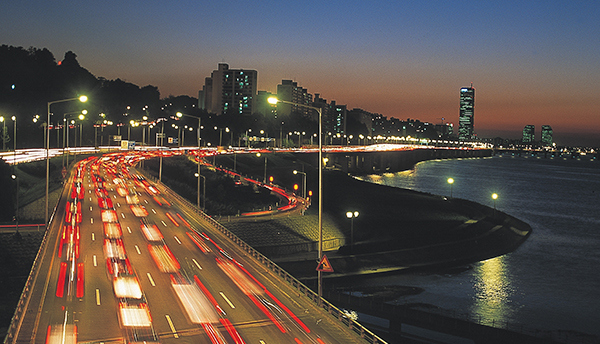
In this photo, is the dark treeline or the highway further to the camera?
the dark treeline

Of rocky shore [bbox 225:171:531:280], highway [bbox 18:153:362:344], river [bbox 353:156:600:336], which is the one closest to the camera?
highway [bbox 18:153:362:344]

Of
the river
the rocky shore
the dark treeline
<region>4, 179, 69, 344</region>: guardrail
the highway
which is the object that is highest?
the dark treeline

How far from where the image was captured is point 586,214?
100688 millimetres

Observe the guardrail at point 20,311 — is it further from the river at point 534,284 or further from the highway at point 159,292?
the river at point 534,284

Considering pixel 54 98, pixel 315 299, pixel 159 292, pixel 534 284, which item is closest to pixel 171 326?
pixel 159 292

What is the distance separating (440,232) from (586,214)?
59.2m

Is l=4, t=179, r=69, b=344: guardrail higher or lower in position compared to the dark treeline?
lower

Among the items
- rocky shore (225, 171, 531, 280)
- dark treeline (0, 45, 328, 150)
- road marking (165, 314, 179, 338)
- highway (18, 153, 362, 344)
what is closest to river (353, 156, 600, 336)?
rocky shore (225, 171, 531, 280)

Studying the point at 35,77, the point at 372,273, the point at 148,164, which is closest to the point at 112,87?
the point at 35,77

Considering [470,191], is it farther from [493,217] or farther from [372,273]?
[372,273]

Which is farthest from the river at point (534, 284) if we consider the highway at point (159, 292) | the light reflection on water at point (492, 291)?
the highway at point (159, 292)

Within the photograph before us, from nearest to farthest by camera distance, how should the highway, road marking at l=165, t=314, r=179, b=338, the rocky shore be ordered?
1. road marking at l=165, t=314, r=179, b=338
2. the highway
3. the rocky shore

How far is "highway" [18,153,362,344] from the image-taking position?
1850 centimetres

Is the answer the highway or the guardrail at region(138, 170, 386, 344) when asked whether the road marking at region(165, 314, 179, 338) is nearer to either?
the highway
